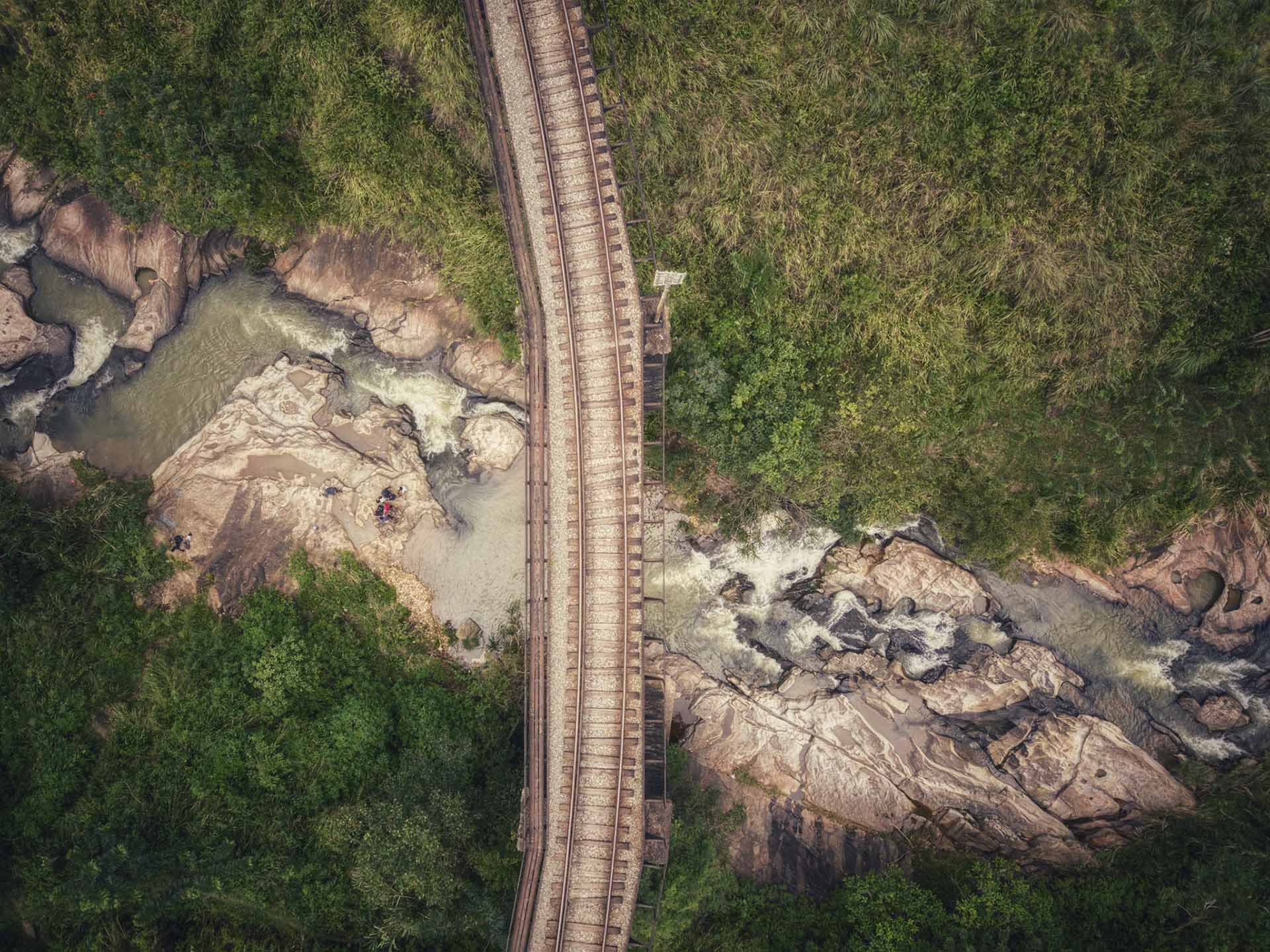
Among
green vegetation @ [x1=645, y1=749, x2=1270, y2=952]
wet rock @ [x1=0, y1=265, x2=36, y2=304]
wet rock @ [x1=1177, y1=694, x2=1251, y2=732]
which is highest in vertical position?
wet rock @ [x1=0, y1=265, x2=36, y2=304]

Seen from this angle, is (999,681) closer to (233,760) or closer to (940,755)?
(940,755)

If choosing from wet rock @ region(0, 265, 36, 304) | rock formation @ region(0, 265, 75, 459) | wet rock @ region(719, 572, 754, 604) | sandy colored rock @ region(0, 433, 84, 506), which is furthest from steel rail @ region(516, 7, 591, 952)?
wet rock @ region(0, 265, 36, 304)

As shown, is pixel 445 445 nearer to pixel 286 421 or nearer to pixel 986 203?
pixel 286 421

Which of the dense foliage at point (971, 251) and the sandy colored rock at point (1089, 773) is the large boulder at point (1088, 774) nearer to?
the sandy colored rock at point (1089, 773)

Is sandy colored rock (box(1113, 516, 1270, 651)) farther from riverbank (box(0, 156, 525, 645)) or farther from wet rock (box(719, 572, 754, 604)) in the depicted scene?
riverbank (box(0, 156, 525, 645))

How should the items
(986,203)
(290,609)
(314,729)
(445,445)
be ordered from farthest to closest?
(445,445)
(290,609)
(314,729)
(986,203)

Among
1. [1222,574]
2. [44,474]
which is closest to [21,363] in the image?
[44,474]

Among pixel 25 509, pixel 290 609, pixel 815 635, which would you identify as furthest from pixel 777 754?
pixel 25 509
